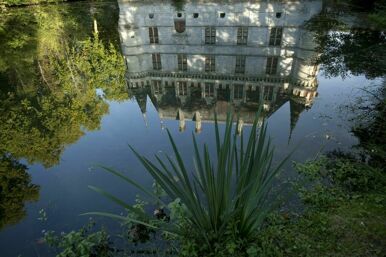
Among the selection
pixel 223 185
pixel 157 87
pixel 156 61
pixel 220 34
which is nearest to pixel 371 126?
pixel 223 185

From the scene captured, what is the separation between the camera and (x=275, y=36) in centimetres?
2341

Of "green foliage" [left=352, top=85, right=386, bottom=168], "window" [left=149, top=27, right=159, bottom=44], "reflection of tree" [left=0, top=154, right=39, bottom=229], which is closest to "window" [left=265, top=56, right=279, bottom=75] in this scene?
"green foliage" [left=352, top=85, right=386, bottom=168]

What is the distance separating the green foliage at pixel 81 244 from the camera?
5.04 metres

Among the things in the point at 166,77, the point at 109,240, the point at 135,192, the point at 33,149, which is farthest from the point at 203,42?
the point at 109,240

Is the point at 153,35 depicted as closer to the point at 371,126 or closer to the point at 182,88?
the point at 182,88

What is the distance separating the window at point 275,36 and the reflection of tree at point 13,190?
19758 millimetres

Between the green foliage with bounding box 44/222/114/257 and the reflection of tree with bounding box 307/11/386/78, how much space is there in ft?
41.8

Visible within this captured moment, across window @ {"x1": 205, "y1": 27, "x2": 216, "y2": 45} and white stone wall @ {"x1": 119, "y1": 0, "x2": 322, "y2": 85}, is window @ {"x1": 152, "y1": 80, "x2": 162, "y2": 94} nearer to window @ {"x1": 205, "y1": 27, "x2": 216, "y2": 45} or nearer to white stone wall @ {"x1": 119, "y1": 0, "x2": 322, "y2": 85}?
white stone wall @ {"x1": 119, "y1": 0, "x2": 322, "y2": 85}

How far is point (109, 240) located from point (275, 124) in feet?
22.4

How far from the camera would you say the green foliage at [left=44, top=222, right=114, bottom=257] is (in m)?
5.04

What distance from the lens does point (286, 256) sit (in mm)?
4688

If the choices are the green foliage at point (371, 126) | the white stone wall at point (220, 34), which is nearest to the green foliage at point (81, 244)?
the green foliage at point (371, 126)

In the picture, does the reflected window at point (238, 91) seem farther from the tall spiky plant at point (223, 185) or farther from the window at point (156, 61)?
the tall spiky plant at point (223, 185)

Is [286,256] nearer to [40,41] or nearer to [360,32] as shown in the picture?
[360,32]
